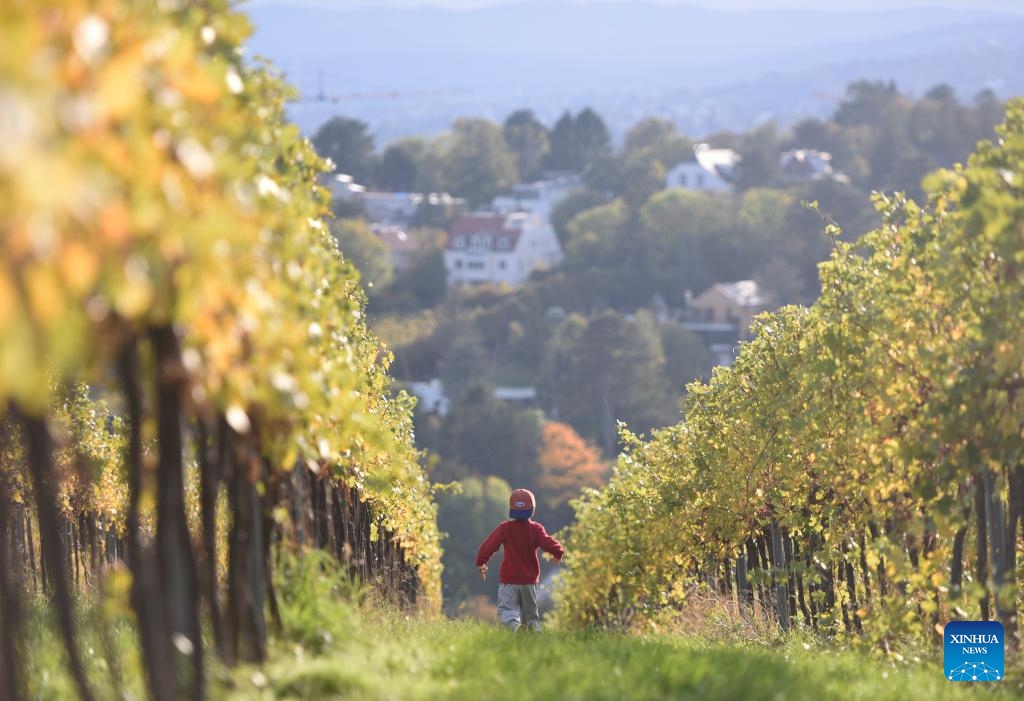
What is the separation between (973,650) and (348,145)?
172 m

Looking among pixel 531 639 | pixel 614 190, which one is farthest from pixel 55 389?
pixel 614 190

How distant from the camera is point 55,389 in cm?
1891

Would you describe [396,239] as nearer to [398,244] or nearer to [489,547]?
[398,244]

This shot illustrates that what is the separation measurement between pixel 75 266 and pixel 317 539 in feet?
17.0

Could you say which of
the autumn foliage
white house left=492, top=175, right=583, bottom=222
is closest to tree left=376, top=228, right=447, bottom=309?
white house left=492, top=175, right=583, bottom=222

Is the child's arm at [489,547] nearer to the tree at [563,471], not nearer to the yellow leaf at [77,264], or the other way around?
the yellow leaf at [77,264]

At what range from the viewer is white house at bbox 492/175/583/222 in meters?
192

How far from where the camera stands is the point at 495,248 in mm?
173125

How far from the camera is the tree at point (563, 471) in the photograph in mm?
90688

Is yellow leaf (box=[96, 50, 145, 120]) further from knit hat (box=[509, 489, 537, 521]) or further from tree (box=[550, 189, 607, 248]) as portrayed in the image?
tree (box=[550, 189, 607, 248])

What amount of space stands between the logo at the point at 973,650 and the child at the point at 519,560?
4.18 metres

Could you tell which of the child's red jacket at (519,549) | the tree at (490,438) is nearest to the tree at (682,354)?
the tree at (490,438)

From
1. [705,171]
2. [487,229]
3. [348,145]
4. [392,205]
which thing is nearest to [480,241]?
[487,229]

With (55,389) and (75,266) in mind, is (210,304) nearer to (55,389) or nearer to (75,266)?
(75,266)
